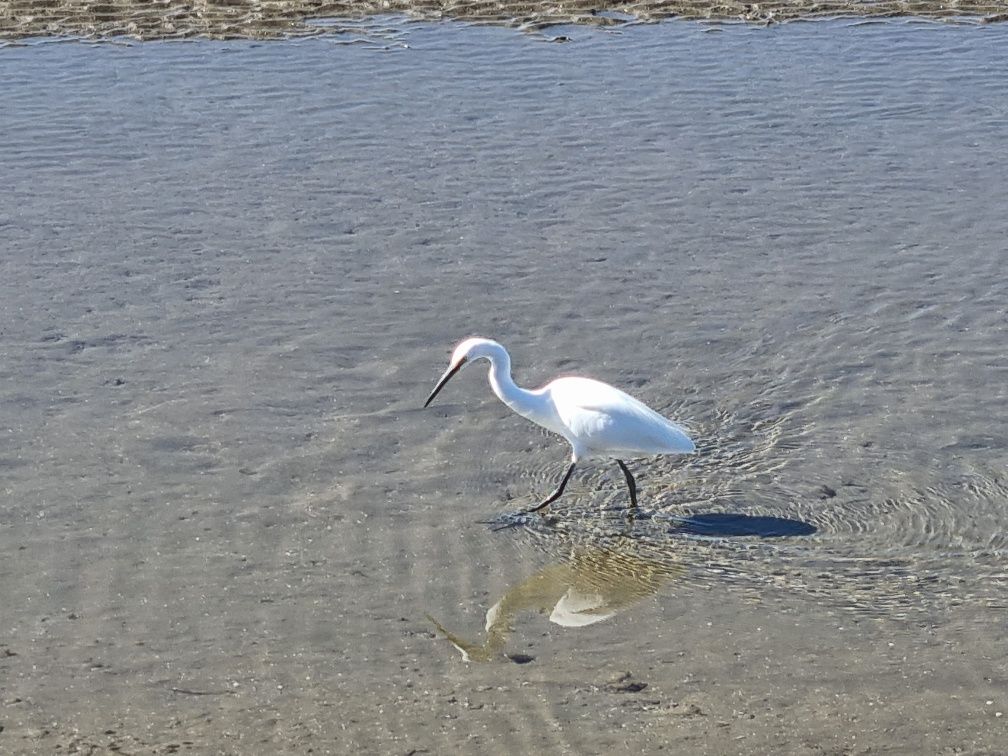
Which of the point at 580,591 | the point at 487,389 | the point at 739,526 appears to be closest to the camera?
the point at 580,591

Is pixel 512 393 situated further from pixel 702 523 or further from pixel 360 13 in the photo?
pixel 360 13

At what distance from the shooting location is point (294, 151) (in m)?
12.6

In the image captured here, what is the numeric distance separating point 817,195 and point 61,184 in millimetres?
5941

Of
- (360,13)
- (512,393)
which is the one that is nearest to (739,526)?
(512,393)

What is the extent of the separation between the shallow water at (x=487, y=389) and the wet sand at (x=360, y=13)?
2.76 feet

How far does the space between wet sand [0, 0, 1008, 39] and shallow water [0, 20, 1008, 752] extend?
840mm

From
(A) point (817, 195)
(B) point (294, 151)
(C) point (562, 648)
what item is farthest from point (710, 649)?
(B) point (294, 151)

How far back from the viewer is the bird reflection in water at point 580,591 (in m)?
6.63

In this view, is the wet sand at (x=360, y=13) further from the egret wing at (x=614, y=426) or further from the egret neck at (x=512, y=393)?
the egret wing at (x=614, y=426)

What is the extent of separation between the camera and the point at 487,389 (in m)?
9.01

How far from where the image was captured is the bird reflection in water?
21.8ft

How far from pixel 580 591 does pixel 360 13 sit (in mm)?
10866

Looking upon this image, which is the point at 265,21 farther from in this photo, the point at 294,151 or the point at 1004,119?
the point at 1004,119

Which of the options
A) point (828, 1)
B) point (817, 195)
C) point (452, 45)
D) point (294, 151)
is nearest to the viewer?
point (817, 195)
